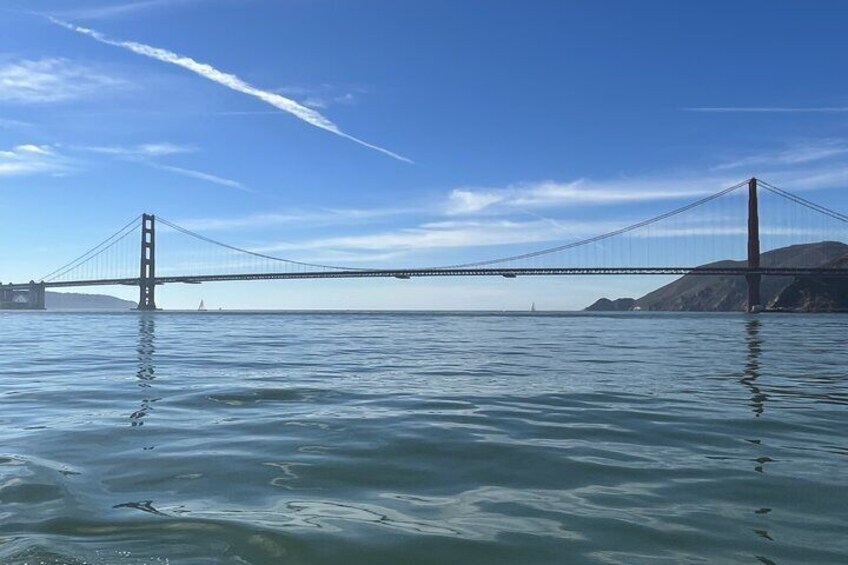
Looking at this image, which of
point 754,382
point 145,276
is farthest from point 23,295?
point 754,382

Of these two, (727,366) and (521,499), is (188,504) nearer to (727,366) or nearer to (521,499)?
(521,499)

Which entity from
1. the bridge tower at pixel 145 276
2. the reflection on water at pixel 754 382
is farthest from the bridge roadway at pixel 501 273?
the reflection on water at pixel 754 382

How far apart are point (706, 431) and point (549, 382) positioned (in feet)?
15.0

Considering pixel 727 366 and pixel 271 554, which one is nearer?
pixel 271 554

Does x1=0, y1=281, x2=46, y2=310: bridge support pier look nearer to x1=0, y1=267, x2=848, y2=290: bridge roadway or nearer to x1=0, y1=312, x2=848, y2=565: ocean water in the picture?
x1=0, y1=267, x2=848, y2=290: bridge roadway

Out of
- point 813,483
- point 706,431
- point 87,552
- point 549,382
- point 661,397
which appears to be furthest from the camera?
point 549,382

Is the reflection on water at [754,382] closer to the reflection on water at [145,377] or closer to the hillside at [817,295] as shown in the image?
the reflection on water at [145,377]

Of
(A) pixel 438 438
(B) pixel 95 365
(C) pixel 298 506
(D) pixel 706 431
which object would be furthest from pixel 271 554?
(B) pixel 95 365

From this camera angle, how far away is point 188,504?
433cm

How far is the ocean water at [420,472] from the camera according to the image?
3.69 metres

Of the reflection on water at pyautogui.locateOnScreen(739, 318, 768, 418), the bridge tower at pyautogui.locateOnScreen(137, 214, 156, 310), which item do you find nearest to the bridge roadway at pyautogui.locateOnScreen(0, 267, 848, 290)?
the bridge tower at pyautogui.locateOnScreen(137, 214, 156, 310)

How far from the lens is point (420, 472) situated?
5301 mm

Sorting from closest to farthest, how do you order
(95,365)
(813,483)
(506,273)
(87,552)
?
(87,552), (813,483), (95,365), (506,273)

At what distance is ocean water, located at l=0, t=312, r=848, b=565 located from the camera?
369 cm
